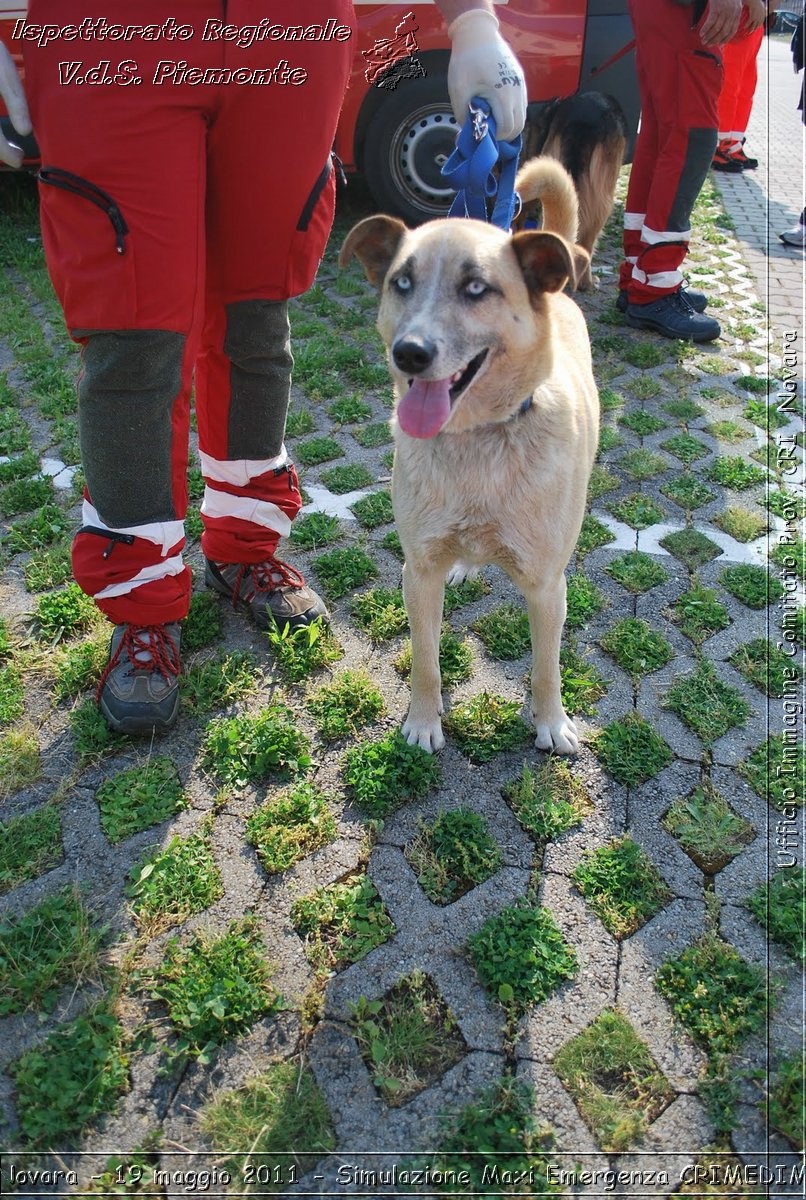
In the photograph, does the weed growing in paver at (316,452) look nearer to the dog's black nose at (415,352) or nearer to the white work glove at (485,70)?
the white work glove at (485,70)

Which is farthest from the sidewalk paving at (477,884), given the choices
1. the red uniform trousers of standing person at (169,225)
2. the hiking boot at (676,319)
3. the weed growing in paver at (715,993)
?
the hiking boot at (676,319)

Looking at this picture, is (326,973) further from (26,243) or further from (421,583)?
(26,243)

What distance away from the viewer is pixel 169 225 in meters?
2.14

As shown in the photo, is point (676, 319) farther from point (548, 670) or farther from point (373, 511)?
point (548, 670)

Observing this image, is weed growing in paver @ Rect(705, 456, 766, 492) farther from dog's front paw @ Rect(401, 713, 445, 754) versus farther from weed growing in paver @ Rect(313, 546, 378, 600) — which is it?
dog's front paw @ Rect(401, 713, 445, 754)

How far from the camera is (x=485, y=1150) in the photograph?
1.68 m

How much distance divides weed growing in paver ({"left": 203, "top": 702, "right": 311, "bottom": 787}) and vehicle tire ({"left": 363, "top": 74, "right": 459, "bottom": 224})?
5211 millimetres

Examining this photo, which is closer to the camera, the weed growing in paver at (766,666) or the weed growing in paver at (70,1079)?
the weed growing in paver at (70,1079)

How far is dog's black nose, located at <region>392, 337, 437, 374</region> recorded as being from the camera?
6.46ft

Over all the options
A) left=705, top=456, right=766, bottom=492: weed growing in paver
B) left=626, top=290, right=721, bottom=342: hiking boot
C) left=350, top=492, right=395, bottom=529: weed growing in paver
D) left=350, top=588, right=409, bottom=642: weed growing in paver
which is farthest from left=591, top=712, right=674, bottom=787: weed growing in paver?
left=626, top=290, right=721, bottom=342: hiking boot

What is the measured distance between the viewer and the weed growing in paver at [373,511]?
373 cm

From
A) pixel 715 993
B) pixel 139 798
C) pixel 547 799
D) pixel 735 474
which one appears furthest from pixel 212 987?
pixel 735 474

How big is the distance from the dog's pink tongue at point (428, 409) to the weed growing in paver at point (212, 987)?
1496mm

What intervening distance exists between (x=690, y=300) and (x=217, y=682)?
4.71 meters
